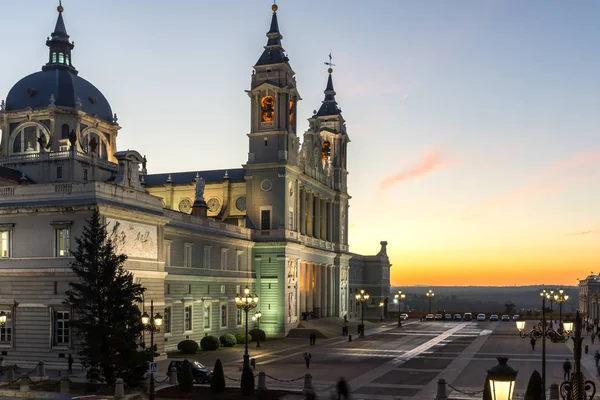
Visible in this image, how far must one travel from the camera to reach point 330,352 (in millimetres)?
64375

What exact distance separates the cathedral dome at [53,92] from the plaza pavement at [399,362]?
31.1 metres

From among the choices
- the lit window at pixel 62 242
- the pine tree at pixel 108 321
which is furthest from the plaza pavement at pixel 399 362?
the lit window at pixel 62 242

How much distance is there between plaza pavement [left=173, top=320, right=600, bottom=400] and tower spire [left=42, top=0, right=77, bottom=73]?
3617 cm

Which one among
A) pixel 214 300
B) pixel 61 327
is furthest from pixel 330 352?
pixel 61 327

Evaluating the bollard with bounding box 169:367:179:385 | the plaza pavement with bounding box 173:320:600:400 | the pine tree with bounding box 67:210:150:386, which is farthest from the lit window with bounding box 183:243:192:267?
the pine tree with bounding box 67:210:150:386

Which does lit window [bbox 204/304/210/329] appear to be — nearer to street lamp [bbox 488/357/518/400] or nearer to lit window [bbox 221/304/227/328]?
lit window [bbox 221/304/227/328]

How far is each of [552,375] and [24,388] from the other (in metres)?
31.4

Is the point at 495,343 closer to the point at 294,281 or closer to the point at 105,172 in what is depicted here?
the point at 294,281

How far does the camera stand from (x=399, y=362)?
2157 inches

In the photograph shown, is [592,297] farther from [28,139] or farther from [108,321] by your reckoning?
[108,321]

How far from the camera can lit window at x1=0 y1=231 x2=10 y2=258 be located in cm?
4896

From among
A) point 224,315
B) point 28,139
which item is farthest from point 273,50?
point 224,315

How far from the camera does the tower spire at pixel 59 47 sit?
7956 centimetres

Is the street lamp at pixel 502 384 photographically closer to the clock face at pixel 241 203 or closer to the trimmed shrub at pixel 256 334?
the trimmed shrub at pixel 256 334
